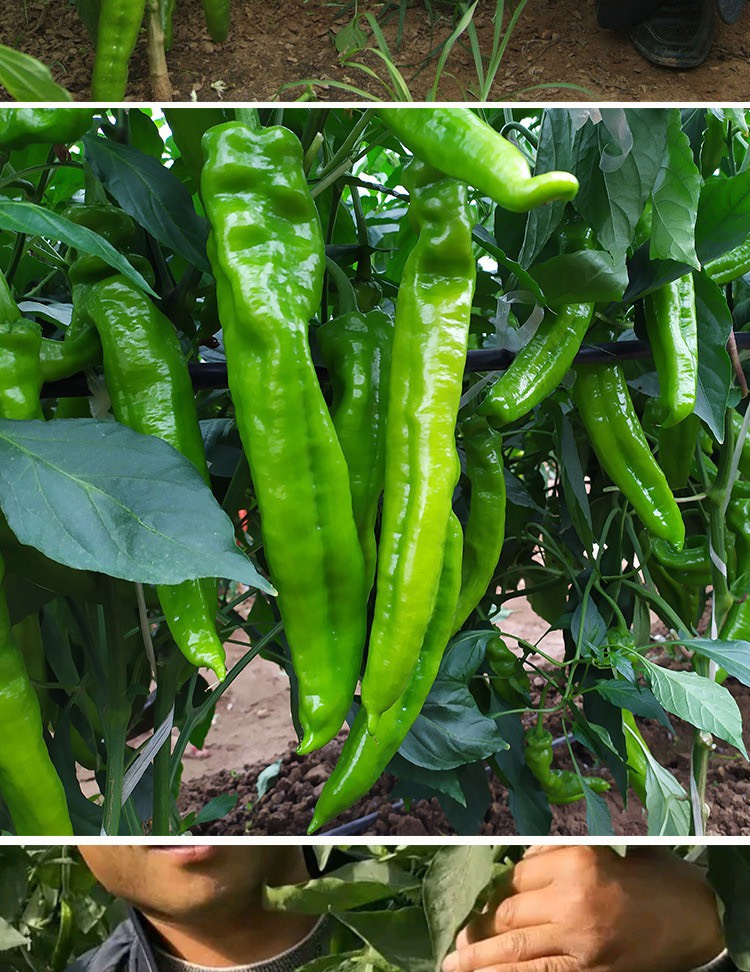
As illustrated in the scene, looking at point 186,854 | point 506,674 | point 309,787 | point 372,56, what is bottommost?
point 309,787

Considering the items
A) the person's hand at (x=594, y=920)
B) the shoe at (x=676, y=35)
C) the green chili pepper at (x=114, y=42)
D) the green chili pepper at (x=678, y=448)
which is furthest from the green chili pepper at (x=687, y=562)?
the shoe at (x=676, y=35)

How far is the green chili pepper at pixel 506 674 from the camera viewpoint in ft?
3.63

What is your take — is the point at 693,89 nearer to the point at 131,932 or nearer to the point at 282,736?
the point at 282,736

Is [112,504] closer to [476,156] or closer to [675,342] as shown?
[476,156]

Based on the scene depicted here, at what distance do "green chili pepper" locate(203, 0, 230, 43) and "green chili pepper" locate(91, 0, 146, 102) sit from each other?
67cm

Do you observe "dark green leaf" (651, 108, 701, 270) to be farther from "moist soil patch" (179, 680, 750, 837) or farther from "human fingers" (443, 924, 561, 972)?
"moist soil patch" (179, 680, 750, 837)

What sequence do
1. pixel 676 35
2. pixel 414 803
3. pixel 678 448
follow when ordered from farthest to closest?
pixel 676 35 < pixel 414 803 < pixel 678 448

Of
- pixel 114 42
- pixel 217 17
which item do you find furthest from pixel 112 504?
pixel 217 17

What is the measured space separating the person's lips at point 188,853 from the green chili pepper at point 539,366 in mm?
370

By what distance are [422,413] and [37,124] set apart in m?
0.31

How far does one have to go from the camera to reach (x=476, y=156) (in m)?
0.47

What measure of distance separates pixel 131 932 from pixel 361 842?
0.59 feet

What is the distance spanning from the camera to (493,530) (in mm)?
747

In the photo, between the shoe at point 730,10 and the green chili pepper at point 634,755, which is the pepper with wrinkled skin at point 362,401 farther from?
the shoe at point 730,10
